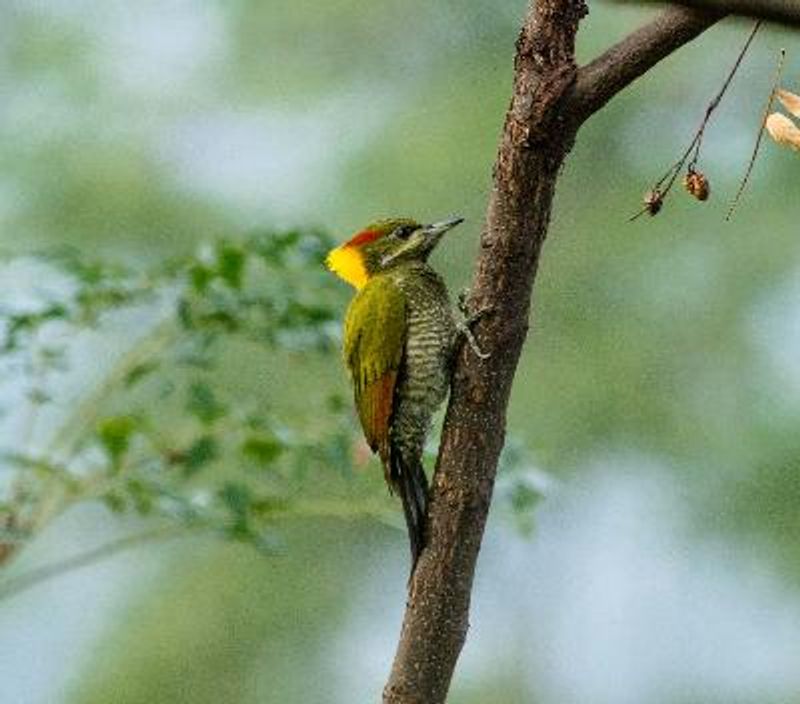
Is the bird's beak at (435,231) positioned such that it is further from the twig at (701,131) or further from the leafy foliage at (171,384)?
the twig at (701,131)

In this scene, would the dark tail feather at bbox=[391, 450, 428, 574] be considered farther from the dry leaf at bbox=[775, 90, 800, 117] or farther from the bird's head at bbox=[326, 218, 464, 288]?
the dry leaf at bbox=[775, 90, 800, 117]

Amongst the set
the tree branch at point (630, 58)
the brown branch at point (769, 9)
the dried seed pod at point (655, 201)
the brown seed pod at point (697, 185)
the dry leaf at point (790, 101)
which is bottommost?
the brown branch at point (769, 9)

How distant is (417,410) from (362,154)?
23.4ft

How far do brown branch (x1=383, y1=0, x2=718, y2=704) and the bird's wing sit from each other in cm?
78

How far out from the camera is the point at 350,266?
4.71 m

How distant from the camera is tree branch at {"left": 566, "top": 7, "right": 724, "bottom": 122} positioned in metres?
2.93

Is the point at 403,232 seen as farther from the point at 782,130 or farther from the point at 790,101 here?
the point at 790,101

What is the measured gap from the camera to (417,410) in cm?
420

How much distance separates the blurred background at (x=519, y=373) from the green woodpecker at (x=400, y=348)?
Answer: 4.87 metres

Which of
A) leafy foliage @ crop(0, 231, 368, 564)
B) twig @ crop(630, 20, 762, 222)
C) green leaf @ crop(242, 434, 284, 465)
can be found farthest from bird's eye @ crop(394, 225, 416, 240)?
twig @ crop(630, 20, 762, 222)

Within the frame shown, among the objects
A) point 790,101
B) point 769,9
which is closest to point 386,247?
point 790,101

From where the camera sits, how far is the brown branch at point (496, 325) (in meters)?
3.14

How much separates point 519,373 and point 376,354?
616 cm

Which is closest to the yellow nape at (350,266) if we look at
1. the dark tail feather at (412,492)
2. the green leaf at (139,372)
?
the green leaf at (139,372)
